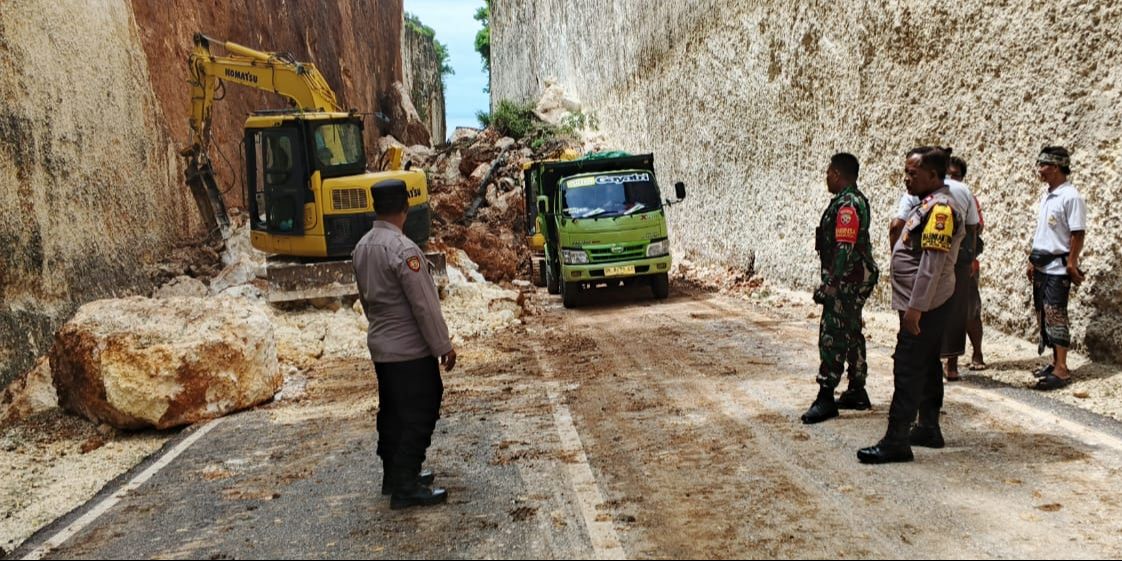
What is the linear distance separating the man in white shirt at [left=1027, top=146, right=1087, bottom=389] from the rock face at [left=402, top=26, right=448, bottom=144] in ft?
125

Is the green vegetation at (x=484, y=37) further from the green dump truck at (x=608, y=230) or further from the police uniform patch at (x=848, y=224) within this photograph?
the police uniform patch at (x=848, y=224)

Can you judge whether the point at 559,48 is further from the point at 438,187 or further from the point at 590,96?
the point at 438,187

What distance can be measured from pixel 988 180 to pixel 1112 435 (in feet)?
12.8

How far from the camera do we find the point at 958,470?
16.1 feet

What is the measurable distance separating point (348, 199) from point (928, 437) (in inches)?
360

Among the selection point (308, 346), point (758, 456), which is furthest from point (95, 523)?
point (308, 346)

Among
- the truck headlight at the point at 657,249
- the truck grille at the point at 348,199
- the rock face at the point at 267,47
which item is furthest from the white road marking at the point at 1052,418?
the rock face at the point at 267,47

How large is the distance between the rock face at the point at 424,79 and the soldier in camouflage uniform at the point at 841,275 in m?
38.4

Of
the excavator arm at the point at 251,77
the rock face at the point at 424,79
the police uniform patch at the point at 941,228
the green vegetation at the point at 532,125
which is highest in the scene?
the rock face at the point at 424,79

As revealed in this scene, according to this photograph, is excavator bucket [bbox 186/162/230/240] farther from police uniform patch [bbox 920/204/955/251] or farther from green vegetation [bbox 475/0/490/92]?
green vegetation [bbox 475/0/490/92]

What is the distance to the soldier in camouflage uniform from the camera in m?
5.84

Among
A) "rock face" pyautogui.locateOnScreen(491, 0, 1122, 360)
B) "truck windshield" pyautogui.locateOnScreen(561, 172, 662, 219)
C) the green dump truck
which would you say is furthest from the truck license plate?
"rock face" pyautogui.locateOnScreen(491, 0, 1122, 360)

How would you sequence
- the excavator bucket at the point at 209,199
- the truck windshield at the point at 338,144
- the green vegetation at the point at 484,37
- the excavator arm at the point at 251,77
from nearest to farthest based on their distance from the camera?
the truck windshield at the point at 338,144 → the excavator arm at the point at 251,77 → the excavator bucket at the point at 209,199 → the green vegetation at the point at 484,37

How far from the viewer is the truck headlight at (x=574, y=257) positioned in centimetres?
1372
